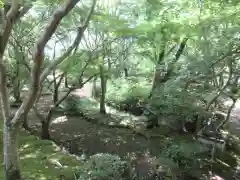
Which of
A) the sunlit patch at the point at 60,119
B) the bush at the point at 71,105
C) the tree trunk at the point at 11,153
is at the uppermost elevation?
the tree trunk at the point at 11,153

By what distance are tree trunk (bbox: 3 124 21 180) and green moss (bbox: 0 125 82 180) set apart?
2.77 feet

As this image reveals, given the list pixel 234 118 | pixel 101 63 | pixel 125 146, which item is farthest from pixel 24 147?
pixel 234 118

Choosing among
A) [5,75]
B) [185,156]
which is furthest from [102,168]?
[185,156]

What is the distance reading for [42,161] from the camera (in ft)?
23.3

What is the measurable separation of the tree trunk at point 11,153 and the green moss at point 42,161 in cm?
84

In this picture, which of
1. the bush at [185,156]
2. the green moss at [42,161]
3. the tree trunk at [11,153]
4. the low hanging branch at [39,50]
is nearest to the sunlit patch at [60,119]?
the green moss at [42,161]

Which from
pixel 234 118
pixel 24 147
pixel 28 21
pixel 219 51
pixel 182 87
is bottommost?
pixel 234 118

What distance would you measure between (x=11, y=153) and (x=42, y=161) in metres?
2.10

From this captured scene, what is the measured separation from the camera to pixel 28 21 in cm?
1247

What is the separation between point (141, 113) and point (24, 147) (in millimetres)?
7572

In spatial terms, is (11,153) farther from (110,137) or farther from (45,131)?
(110,137)

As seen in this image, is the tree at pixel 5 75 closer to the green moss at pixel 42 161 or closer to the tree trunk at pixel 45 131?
the green moss at pixel 42 161

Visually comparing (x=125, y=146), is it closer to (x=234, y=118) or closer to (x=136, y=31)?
(x=136, y=31)

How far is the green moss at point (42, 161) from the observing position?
6.26 meters
